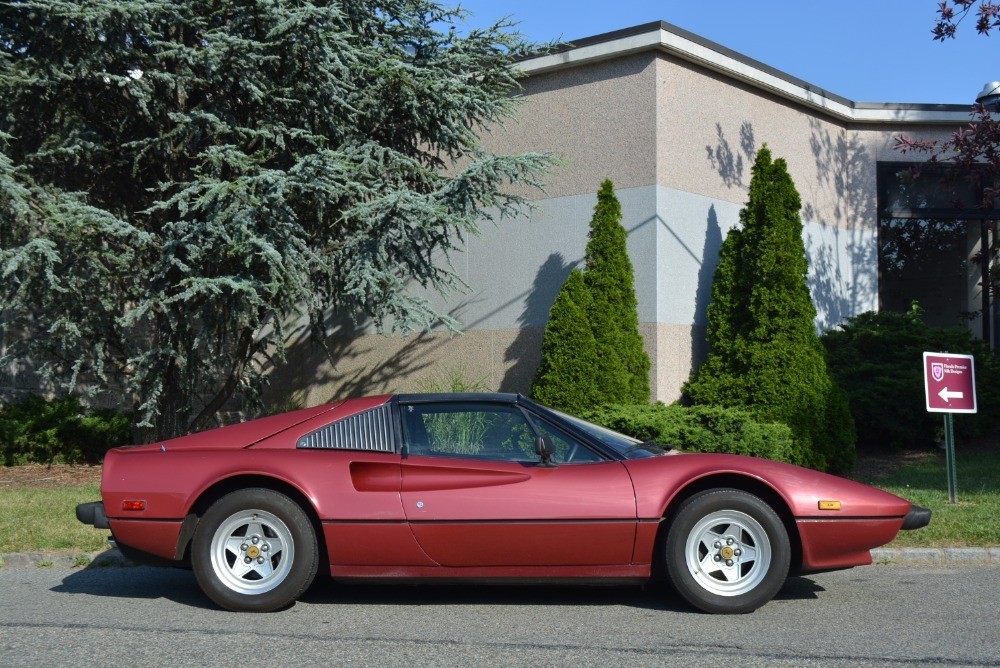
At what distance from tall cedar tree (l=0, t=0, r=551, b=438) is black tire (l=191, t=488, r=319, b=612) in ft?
14.2

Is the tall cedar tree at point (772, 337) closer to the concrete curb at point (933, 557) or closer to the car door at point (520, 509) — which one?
the concrete curb at point (933, 557)

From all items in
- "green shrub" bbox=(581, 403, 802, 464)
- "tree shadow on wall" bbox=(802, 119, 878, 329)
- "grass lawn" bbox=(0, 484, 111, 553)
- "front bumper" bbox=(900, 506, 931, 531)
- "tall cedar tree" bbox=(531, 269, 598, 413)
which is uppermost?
"tree shadow on wall" bbox=(802, 119, 878, 329)

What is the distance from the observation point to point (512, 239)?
14125 millimetres

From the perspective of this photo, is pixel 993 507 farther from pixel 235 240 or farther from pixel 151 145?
pixel 151 145

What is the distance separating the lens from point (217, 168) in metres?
10.8

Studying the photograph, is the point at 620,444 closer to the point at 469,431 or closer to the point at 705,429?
the point at 469,431

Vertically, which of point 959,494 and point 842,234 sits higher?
point 842,234

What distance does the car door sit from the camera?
5879 mm

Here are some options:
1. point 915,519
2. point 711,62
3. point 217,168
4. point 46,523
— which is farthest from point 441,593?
point 711,62

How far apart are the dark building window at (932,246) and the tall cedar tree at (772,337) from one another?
4.83 meters

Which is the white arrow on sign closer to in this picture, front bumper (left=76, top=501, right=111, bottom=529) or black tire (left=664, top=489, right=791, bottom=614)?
black tire (left=664, top=489, right=791, bottom=614)

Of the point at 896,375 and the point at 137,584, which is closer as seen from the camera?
the point at 137,584

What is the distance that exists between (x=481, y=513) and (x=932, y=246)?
1345 centimetres

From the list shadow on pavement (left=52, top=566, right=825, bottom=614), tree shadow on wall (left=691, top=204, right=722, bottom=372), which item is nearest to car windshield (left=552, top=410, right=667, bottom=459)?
shadow on pavement (left=52, top=566, right=825, bottom=614)
